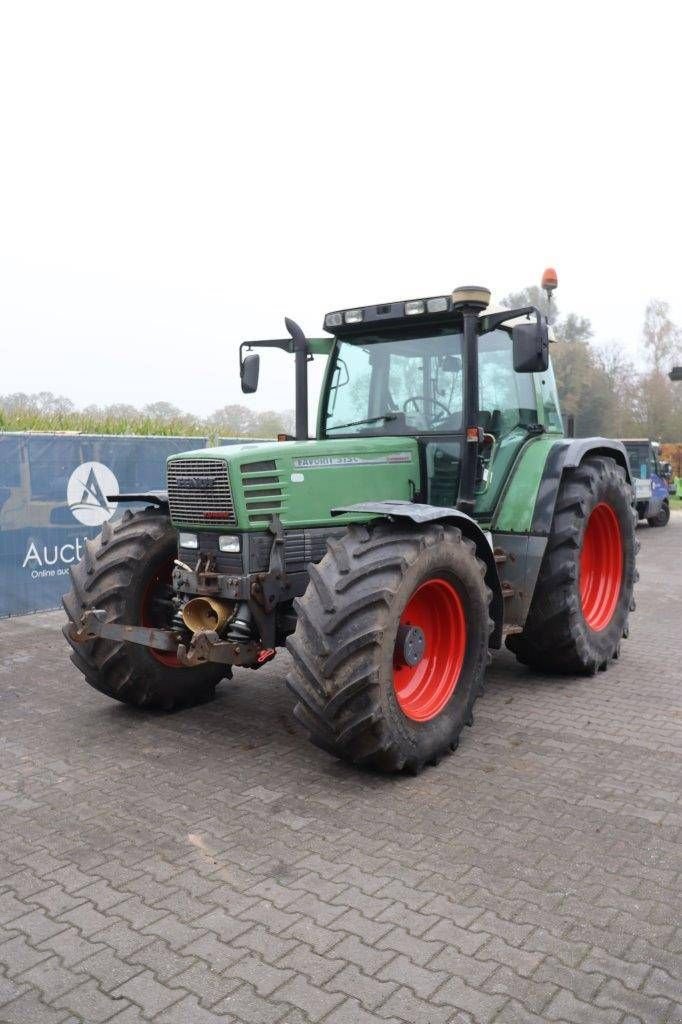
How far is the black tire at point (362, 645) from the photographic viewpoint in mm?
3822

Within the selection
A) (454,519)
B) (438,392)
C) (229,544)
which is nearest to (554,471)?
(438,392)

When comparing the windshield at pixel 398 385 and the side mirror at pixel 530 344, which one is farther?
the windshield at pixel 398 385

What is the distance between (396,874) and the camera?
3207 millimetres

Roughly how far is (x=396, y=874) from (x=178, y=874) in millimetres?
864

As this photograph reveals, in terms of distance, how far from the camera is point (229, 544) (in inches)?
181

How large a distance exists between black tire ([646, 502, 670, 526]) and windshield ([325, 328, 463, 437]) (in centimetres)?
1562

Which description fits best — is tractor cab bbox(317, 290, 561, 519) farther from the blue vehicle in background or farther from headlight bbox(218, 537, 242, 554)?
the blue vehicle in background

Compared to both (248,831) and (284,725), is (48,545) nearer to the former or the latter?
(284,725)

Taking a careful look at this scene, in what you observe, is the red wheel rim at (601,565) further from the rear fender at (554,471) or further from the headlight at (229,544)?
the headlight at (229,544)

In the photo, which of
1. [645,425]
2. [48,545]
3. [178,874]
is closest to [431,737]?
[178,874]

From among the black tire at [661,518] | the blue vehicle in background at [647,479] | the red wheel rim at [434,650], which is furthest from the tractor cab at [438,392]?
the black tire at [661,518]

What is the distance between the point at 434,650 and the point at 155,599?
185cm

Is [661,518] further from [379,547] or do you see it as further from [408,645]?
[379,547]

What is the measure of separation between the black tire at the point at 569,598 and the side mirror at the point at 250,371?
7.79ft
